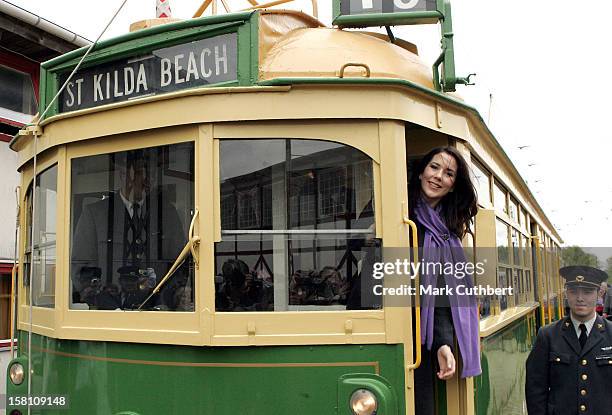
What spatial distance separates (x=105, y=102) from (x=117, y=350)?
1206mm

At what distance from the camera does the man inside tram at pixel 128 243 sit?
10.1 ft

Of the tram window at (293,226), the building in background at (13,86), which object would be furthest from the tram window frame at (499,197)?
the building in background at (13,86)

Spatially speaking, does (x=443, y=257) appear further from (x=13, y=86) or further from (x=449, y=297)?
(x=13, y=86)

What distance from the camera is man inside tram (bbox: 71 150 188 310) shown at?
3.07m

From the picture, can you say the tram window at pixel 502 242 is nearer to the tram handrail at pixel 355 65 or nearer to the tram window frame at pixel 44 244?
the tram handrail at pixel 355 65

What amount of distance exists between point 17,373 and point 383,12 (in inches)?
109

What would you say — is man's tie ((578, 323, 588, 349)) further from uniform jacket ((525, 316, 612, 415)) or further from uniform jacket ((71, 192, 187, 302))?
uniform jacket ((71, 192, 187, 302))

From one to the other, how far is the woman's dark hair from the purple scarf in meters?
0.05

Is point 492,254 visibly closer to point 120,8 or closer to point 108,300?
point 108,300

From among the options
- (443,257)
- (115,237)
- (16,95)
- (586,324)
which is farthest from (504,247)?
(16,95)

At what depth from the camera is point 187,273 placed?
2.97m

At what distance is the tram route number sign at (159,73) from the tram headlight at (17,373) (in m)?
1.46

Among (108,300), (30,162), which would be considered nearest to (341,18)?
(108,300)

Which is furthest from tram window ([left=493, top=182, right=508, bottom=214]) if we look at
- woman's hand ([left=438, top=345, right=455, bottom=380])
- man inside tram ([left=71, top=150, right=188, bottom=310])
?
man inside tram ([left=71, top=150, right=188, bottom=310])
